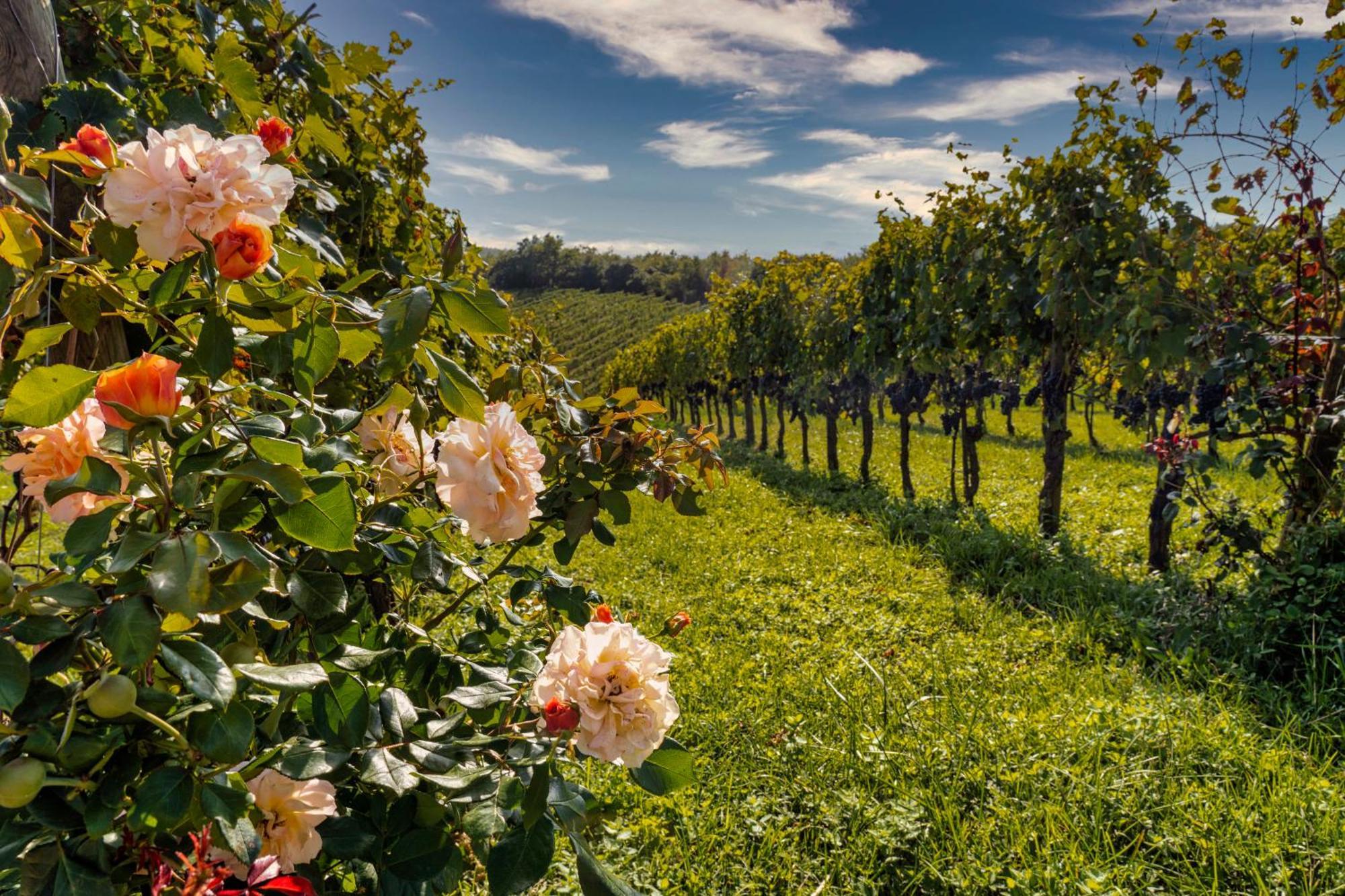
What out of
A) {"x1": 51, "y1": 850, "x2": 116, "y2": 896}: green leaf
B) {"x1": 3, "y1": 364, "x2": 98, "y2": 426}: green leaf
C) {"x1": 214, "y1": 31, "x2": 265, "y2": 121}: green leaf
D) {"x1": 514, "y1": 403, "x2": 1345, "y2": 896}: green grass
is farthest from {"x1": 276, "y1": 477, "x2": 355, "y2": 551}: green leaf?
{"x1": 514, "y1": 403, "x2": 1345, "y2": 896}: green grass

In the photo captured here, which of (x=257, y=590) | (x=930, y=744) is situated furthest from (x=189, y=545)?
(x=930, y=744)

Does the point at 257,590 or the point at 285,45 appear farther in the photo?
the point at 285,45

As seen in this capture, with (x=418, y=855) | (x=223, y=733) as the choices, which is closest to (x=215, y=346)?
(x=223, y=733)

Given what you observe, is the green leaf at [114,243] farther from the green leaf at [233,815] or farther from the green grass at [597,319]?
the green grass at [597,319]

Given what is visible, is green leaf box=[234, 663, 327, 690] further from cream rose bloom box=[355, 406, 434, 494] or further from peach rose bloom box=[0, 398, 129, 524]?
cream rose bloom box=[355, 406, 434, 494]

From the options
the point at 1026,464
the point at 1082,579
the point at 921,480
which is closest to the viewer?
the point at 1082,579

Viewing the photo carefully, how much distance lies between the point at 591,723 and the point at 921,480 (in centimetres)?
960

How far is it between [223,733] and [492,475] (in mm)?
402

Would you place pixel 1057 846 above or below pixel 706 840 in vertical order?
above

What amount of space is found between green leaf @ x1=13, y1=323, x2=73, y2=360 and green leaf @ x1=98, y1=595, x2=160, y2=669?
32 cm

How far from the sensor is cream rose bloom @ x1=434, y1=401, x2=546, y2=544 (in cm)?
91

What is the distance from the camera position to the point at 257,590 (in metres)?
0.72

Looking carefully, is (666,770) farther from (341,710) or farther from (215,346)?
(215,346)

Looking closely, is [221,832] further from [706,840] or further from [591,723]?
[706,840]
